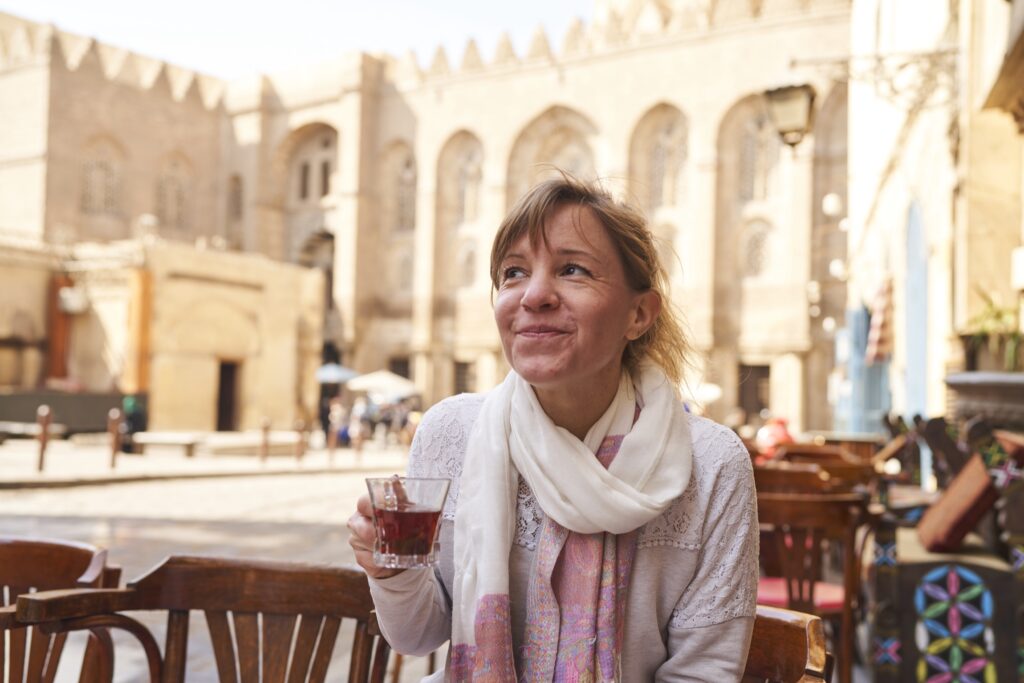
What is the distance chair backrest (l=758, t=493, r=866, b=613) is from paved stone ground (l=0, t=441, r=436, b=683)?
148cm

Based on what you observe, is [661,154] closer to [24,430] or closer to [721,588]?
[24,430]

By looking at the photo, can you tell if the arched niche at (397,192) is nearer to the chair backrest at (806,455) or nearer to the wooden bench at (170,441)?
the wooden bench at (170,441)

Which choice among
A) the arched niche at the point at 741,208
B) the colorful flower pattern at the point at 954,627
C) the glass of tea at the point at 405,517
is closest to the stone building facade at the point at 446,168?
the arched niche at the point at 741,208

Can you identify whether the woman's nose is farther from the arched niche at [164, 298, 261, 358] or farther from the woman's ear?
the arched niche at [164, 298, 261, 358]

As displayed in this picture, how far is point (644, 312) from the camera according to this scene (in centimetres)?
169

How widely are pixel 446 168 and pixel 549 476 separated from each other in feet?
105

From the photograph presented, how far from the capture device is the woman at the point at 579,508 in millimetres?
1474

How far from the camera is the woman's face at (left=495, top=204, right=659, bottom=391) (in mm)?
1547

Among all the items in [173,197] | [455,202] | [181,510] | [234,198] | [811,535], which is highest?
[234,198]

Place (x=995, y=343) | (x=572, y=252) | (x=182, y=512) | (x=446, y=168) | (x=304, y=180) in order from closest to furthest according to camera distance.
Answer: (x=572, y=252) → (x=995, y=343) → (x=182, y=512) → (x=446, y=168) → (x=304, y=180)

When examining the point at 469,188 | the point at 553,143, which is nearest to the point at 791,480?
the point at 553,143

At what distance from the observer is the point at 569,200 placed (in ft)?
5.27

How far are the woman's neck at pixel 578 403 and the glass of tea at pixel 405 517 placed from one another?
28 centimetres

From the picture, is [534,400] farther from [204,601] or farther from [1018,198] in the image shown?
[1018,198]
